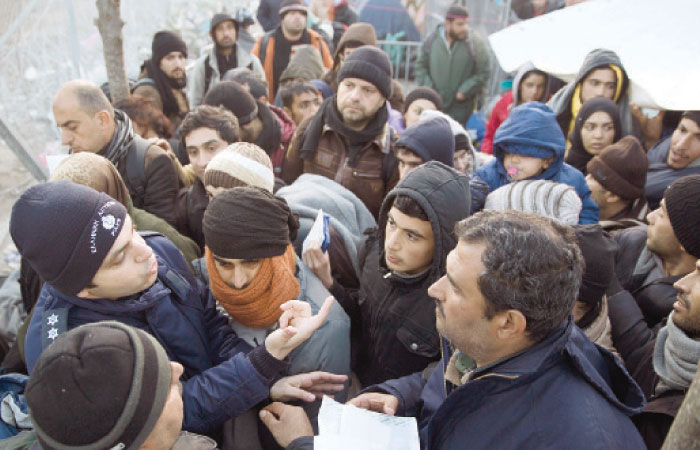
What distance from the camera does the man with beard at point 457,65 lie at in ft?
23.4

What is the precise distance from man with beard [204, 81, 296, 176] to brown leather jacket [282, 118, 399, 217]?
1.58ft

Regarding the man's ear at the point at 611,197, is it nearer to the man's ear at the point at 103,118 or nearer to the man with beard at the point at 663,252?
the man with beard at the point at 663,252

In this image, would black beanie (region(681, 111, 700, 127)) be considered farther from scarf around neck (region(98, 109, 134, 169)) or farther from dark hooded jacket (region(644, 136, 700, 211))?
scarf around neck (region(98, 109, 134, 169))

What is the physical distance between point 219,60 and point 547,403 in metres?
5.80

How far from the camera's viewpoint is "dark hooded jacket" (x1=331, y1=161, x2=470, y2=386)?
2.20 meters

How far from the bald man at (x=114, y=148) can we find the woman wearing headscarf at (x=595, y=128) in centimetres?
345

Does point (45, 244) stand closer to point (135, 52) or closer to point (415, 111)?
point (415, 111)

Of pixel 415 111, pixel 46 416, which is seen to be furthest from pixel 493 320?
pixel 415 111

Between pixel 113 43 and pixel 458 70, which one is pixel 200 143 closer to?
pixel 113 43

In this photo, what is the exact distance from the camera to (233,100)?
3.89 metres

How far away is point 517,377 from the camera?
4.84 ft

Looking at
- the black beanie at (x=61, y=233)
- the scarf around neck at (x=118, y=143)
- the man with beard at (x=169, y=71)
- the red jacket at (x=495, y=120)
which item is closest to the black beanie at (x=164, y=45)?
the man with beard at (x=169, y=71)

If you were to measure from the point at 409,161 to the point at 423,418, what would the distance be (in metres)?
1.76

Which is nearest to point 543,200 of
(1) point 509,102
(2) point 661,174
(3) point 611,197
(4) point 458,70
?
(3) point 611,197
